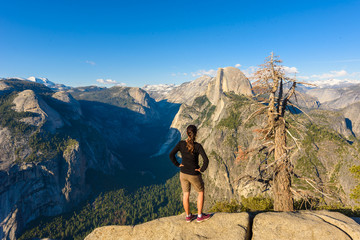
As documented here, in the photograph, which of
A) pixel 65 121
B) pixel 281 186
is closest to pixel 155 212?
pixel 65 121

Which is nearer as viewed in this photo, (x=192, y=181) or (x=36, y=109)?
(x=192, y=181)

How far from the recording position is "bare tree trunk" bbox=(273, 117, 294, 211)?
37.6 ft

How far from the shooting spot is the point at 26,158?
366 ft

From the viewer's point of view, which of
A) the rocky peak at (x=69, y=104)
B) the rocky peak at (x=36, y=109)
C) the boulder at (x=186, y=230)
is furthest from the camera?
the rocky peak at (x=69, y=104)

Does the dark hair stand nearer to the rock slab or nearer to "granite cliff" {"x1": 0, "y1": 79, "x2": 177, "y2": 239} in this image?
the rock slab

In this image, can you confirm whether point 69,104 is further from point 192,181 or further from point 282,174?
point 282,174

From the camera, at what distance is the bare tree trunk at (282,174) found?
37.6ft

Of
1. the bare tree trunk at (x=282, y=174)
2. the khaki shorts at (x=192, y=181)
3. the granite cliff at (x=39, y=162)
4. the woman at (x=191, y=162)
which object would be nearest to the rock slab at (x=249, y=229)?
the woman at (x=191, y=162)

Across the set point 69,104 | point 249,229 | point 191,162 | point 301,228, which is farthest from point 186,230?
point 69,104

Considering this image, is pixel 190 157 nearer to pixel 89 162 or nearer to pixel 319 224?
pixel 319 224

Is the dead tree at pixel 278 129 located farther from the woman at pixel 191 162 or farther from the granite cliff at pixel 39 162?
the granite cliff at pixel 39 162

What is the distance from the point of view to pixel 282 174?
37.9 ft

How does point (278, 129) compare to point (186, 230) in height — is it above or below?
above

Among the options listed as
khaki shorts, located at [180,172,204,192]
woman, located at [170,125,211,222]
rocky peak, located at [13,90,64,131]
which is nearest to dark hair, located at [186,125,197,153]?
woman, located at [170,125,211,222]
